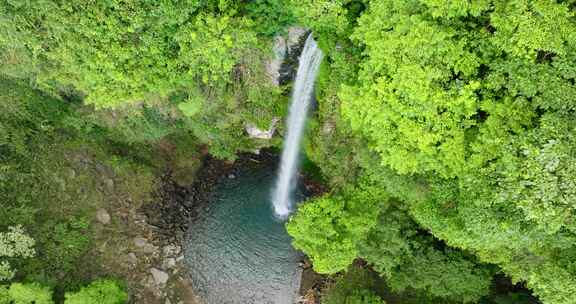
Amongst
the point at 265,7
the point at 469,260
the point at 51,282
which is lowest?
the point at 51,282

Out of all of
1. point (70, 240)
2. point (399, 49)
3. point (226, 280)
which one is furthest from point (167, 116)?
point (399, 49)

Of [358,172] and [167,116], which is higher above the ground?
[167,116]

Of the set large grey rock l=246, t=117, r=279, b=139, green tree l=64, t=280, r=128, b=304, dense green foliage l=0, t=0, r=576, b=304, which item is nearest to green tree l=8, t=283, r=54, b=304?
dense green foliage l=0, t=0, r=576, b=304

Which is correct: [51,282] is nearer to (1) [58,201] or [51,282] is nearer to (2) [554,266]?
(1) [58,201]

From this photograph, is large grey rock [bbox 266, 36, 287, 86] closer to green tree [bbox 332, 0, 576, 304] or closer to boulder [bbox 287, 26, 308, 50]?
boulder [bbox 287, 26, 308, 50]

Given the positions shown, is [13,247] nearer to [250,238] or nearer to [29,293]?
[29,293]

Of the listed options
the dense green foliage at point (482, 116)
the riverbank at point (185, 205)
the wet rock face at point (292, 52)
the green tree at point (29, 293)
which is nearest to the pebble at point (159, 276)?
the riverbank at point (185, 205)
